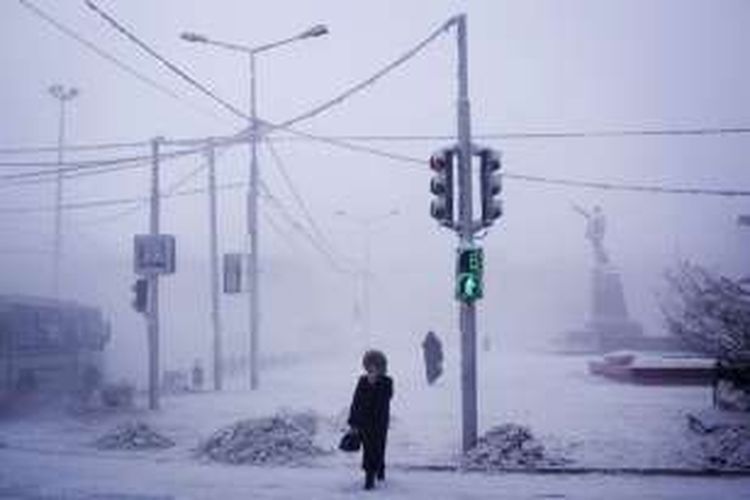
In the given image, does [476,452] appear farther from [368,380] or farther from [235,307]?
[235,307]

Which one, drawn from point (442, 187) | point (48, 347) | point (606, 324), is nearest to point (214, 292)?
point (48, 347)

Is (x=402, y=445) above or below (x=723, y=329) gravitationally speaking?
below

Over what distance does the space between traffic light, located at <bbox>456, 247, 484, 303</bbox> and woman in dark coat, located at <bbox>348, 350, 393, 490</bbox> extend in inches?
133

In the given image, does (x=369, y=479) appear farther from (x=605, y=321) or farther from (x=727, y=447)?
(x=605, y=321)

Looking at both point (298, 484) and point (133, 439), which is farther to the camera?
point (133, 439)

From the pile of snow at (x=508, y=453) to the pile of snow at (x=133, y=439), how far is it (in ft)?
19.1

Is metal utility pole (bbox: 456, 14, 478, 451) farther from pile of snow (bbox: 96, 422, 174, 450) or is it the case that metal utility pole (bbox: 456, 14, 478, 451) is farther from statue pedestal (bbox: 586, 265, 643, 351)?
statue pedestal (bbox: 586, 265, 643, 351)

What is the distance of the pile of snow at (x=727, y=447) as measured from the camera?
13.7 m

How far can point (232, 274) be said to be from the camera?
31.8 meters

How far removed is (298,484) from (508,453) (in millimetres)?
3612

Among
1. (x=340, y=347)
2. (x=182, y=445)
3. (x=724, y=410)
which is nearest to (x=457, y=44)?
(x=182, y=445)

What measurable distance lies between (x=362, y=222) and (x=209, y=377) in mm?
26000

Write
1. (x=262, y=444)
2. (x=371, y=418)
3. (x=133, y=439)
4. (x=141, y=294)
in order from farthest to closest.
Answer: (x=141, y=294) → (x=133, y=439) → (x=262, y=444) → (x=371, y=418)

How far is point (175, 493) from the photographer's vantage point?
450 inches
